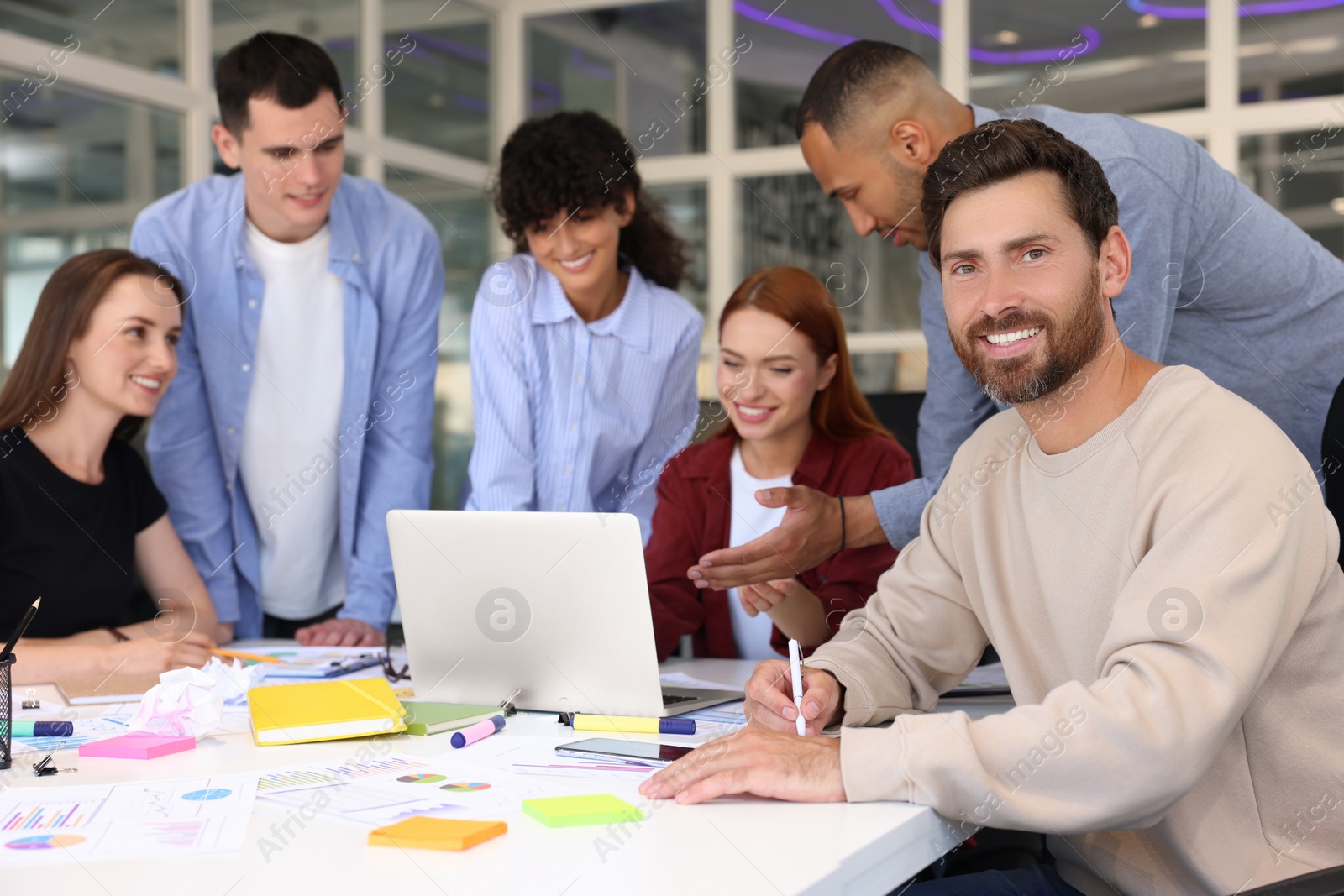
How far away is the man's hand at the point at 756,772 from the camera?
124 cm

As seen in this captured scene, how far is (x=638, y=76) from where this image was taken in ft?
22.1

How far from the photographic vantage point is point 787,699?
1.54 meters

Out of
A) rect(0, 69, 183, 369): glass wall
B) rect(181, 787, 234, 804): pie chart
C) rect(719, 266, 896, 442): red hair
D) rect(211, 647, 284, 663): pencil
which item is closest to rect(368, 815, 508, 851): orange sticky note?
rect(181, 787, 234, 804): pie chart

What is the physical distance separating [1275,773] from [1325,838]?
8cm

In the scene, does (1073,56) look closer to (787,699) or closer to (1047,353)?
(1047,353)

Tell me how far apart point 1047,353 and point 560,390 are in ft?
5.12

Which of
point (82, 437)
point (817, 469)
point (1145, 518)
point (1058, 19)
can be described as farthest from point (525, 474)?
point (1058, 19)

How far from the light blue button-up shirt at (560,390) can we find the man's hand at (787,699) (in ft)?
4.29

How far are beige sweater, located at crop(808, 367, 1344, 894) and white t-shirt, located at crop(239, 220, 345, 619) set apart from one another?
177 centimetres

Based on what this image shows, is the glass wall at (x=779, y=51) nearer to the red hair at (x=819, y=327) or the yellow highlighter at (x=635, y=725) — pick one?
the red hair at (x=819, y=327)

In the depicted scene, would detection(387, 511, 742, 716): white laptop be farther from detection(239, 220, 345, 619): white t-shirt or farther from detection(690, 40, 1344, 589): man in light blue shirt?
detection(239, 220, 345, 619): white t-shirt

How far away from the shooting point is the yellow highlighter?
157 cm

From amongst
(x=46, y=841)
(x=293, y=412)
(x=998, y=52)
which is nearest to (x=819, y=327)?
(x=293, y=412)

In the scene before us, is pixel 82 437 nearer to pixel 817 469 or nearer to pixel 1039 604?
pixel 817 469
